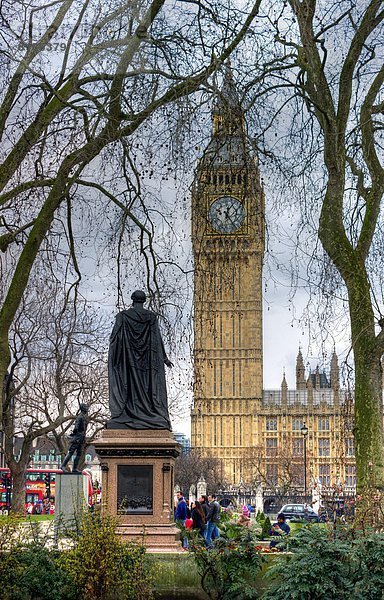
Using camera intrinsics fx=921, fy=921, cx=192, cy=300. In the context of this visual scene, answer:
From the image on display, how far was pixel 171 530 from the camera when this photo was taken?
11203mm

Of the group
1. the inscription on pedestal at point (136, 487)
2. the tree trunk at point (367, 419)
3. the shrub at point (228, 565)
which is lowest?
the shrub at point (228, 565)

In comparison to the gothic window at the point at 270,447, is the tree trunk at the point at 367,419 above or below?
below

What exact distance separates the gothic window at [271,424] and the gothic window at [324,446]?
255 inches

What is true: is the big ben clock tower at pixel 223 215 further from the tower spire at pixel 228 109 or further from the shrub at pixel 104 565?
the shrub at pixel 104 565

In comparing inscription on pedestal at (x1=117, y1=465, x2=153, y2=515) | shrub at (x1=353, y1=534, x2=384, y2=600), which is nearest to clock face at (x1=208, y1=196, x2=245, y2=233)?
inscription on pedestal at (x1=117, y1=465, x2=153, y2=515)

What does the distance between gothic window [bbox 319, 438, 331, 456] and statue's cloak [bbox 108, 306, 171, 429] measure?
113 meters

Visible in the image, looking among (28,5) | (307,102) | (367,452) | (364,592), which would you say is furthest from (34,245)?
(364,592)

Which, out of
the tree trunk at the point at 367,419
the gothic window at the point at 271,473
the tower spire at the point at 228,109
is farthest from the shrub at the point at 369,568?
the gothic window at the point at 271,473

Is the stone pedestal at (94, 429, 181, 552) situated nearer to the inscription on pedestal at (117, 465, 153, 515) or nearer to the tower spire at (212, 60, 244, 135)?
the inscription on pedestal at (117, 465, 153, 515)

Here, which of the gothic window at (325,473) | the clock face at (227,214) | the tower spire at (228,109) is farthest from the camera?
the gothic window at (325,473)

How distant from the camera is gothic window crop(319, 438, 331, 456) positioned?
400 ft

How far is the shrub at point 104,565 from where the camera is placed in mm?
8867

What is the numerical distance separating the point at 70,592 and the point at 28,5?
6232mm

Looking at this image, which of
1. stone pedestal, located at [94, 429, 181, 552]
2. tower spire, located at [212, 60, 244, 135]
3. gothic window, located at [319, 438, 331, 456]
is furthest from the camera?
gothic window, located at [319, 438, 331, 456]
